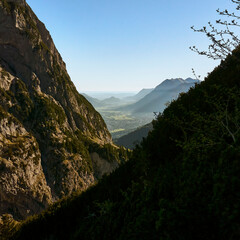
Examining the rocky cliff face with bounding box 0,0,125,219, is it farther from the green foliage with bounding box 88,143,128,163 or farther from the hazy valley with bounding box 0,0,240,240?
the hazy valley with bounding box 0,0,240,240

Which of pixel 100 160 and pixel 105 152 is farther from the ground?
pixel 105 152

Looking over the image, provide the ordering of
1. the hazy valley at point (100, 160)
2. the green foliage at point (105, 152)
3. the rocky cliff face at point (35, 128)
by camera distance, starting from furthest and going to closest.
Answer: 1. the green foliage at point (105, 152)
2. the rocky cliff face at point (35, 128)
3. the hazy valley at point (100, 160)

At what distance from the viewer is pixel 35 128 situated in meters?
87.1

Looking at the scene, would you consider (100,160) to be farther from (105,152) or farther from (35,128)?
(35,128)

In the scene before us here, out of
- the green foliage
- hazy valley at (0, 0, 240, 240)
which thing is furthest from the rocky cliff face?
hazy valley at (0, 0, 240, 240)

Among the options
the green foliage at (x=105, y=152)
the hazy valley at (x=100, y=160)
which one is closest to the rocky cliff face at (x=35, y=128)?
the green foliage at (x=105, y=152)

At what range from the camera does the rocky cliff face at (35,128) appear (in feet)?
227

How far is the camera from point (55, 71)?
118 m

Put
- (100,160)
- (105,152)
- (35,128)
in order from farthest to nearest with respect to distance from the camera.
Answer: (105,152)
(100,160)
(35,128)

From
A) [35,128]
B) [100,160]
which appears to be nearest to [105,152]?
[100,160]

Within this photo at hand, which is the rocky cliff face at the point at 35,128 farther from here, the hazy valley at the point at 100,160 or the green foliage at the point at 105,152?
the hazy valley at the point at 100,160

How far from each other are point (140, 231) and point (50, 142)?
89610mm

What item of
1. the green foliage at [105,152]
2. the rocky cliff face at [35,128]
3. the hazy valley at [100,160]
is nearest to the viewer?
the hazy valley at [100,160]

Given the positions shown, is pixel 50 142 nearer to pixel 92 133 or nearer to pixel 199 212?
pixel 92 133
